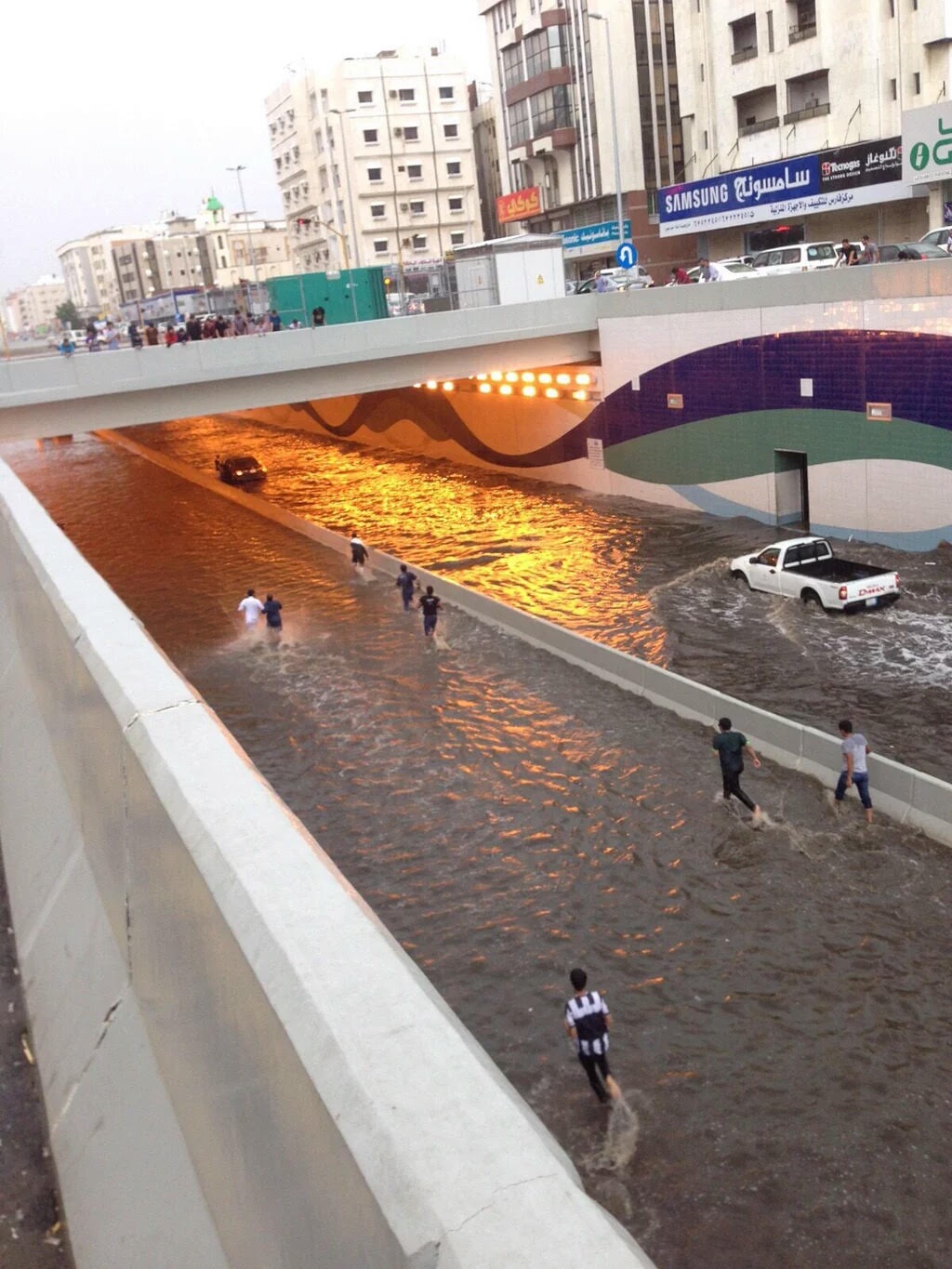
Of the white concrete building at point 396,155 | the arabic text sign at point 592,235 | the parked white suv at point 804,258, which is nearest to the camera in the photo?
the parked white suv at point 804,258

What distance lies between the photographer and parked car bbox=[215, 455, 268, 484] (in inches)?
1724

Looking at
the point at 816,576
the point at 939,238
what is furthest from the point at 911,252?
the point at 816,576

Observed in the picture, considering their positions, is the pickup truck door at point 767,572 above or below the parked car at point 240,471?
below

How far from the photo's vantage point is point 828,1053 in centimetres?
1009

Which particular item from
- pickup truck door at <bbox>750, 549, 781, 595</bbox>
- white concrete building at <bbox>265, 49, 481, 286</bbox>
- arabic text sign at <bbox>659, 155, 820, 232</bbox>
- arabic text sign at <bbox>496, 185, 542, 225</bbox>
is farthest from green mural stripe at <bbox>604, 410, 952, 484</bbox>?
white concrete building at <bbox>265, 49, 481, 286</bbox>

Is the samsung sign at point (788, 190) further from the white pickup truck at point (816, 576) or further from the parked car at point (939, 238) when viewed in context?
the white pickup truck at point (816, 576)

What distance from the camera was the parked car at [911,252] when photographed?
31.6 metres

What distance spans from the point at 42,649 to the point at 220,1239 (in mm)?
3451

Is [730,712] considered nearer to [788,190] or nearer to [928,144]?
[928,144]

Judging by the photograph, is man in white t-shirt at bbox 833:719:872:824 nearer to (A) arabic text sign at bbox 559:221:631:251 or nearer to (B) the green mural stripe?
(B) the green mural stripe

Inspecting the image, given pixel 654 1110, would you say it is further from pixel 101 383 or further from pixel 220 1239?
pixel 101 383

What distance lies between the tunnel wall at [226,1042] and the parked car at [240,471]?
39906mm

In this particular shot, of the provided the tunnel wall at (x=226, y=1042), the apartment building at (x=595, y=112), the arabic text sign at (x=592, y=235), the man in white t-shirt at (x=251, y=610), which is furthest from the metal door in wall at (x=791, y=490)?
the apartment building at (x=595, y=112)

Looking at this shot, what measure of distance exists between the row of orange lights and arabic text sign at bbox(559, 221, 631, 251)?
21469mm
